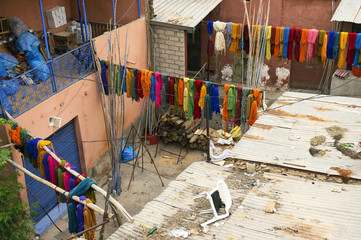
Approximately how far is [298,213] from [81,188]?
3857mm

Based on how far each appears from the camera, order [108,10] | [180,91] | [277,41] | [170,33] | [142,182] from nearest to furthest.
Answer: [180,91]
[142,182]
[277,41]
[170,33]
[108,10]

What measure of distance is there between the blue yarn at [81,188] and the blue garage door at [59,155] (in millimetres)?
3634

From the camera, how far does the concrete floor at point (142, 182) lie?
456 inches

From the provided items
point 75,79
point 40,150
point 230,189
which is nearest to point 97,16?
point 75,79

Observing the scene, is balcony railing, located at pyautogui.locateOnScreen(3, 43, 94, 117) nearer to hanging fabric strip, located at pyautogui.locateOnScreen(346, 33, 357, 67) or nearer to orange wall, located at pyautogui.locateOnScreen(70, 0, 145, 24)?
orange wall, located at pyautogui.locateOnScreen(70, 0, 145, 24)

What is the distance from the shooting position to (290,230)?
23.2ft

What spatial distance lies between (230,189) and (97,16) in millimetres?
9434

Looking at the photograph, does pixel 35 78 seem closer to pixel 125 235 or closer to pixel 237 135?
pixel 125 235

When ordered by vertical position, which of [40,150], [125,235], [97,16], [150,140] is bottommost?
[150,140]

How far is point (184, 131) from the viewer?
1473 centimetres

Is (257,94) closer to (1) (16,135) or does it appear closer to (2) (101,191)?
(2) (101,191)

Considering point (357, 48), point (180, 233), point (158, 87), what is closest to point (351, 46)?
point (357, 48)

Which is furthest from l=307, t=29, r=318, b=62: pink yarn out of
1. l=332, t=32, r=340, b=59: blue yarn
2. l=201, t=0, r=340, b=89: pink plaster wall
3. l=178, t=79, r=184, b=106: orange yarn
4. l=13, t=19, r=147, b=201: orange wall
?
l=13, t=19, r=147, b=201: orange wall

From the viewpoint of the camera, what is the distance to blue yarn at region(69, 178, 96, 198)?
7594mm
